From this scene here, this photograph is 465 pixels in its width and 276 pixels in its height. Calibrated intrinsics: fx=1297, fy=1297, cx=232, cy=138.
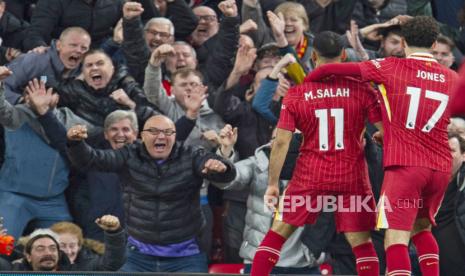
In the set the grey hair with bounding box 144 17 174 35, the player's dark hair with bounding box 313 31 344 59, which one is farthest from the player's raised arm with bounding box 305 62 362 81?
the grey hair with bounding box 144 17 174 35

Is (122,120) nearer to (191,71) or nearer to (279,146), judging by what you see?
(191,71)

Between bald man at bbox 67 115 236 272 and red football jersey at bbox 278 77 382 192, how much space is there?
147 cm

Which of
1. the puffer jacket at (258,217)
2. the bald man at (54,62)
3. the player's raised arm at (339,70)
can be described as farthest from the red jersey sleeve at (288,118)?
the bald man at (54,62)

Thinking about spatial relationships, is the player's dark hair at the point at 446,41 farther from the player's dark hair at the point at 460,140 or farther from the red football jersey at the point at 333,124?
the red football jersey at the point at 333,124

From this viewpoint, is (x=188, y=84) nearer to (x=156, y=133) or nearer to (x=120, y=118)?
(x=120, y=118)

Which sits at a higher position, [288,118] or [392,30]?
[392,30]

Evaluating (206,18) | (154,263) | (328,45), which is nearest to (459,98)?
(328,45)

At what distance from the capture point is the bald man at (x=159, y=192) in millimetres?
11023

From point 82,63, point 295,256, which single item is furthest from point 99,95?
point 295,256

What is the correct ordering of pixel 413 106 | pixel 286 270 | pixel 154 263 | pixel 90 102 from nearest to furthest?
pixel 413 106
pixel 154 263
pixel 286 270
pixel 90 102

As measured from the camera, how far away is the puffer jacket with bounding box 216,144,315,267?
37.4ft

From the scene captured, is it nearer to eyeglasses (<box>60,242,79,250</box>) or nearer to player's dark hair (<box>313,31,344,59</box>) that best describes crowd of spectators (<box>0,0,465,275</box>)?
eyeglasses (<box>60,242,79,250</box>)

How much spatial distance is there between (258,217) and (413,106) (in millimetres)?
2639

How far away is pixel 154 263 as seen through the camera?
1106 centimetres
